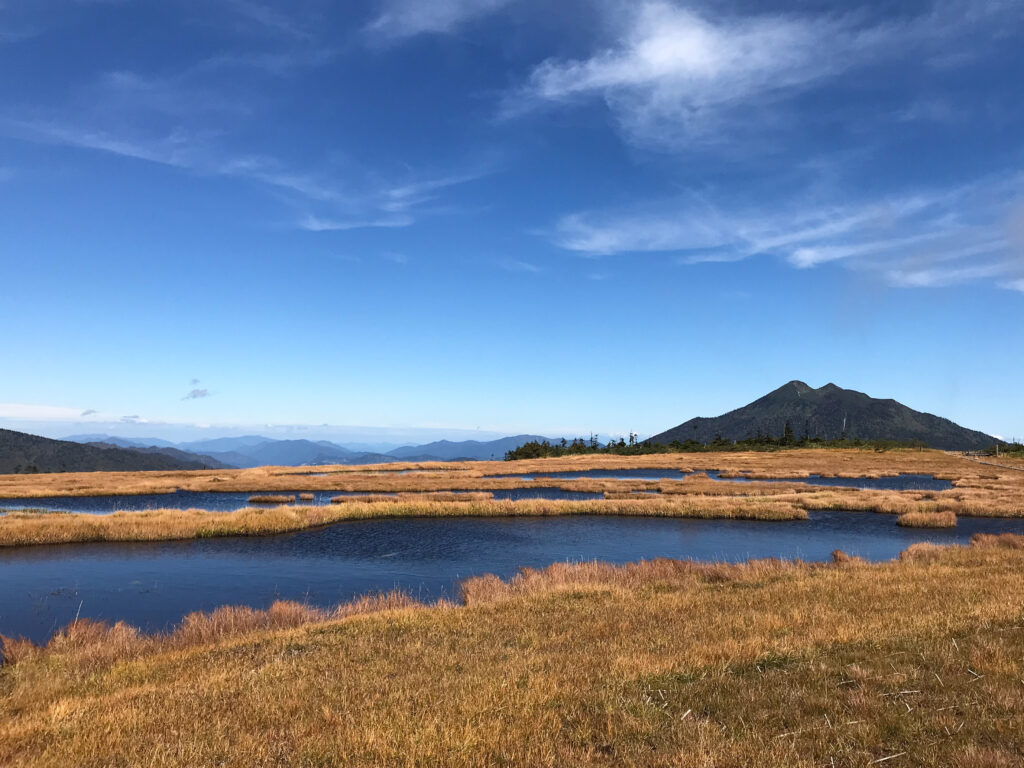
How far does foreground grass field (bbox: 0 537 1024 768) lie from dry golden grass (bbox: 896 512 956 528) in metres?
30.0

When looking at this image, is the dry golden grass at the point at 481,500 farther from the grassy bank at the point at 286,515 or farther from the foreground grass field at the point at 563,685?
the foreground grass field at the point at 563,685

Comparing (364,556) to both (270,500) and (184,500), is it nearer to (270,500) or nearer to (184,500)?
(270,500)

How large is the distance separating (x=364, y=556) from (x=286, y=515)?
12.4 metres

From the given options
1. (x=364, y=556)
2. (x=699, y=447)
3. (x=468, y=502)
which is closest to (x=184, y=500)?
(x=468, y=502)

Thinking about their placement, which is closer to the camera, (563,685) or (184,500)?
(563,685)

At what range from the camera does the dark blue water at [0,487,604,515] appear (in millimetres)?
55588

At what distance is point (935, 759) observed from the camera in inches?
263

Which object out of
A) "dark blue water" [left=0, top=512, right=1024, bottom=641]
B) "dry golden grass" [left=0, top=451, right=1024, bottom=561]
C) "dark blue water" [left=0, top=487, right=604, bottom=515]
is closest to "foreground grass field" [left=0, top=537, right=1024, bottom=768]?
"dark blue water" [left=0, top=512, right=1024, bottom=641]

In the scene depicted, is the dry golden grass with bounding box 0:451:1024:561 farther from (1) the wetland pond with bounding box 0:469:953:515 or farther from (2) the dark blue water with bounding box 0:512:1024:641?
(2) the dark blue water with bounding box 0:512:1024:641

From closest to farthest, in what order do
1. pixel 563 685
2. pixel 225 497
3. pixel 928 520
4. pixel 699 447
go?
pixel 563 685, pixel 928 520, pixel 225 497, pixel 699 447

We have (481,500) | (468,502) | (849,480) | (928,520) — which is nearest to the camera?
(928,520)

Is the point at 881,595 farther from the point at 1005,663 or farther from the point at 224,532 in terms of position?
the point at 224,532

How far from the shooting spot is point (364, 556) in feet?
113

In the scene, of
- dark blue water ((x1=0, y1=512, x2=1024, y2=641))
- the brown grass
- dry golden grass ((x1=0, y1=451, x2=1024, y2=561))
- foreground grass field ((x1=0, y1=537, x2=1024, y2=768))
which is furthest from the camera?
the brown grass
